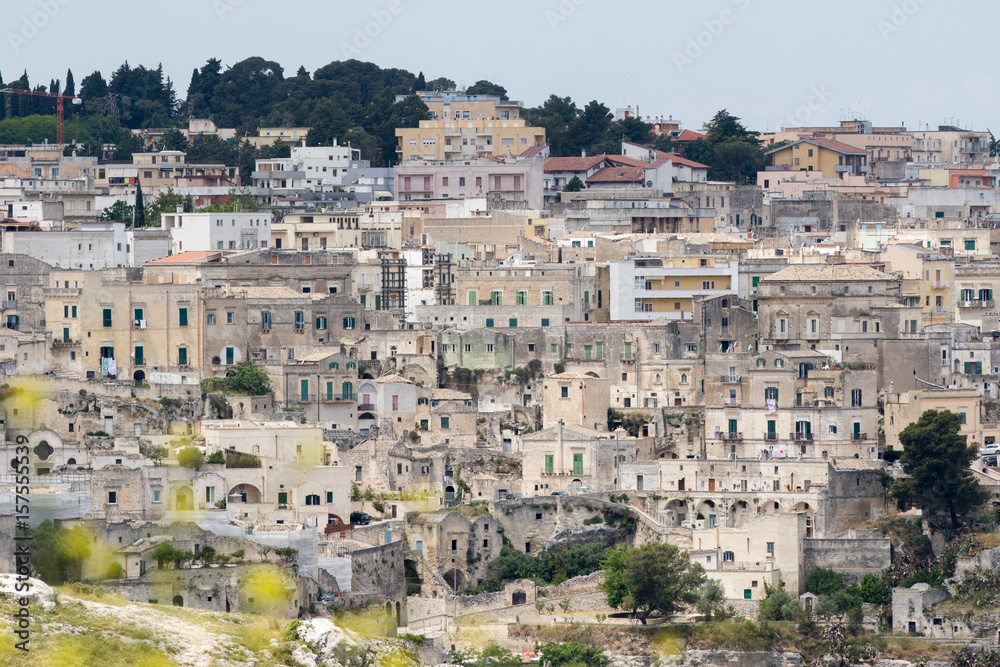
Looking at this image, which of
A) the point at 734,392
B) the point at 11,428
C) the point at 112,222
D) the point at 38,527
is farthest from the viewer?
the point at 112,222

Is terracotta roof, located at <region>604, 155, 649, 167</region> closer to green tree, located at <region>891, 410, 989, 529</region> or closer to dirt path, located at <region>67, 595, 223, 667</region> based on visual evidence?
green tree, located at <region>891, 410, 989, 529</region>

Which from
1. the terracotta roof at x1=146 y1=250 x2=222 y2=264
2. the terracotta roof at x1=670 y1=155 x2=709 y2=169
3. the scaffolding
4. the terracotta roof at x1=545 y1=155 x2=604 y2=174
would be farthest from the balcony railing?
the terracotta roof at x1=545 y1=155 x2=604 y2=174

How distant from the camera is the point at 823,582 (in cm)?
5966

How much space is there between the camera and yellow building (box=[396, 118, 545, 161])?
91125mm

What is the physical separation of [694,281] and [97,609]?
33.5 meters

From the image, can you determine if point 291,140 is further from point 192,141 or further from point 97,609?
point 97,609

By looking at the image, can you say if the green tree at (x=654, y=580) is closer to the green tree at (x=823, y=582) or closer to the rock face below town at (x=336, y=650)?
the green tree at (x=823, y=582)

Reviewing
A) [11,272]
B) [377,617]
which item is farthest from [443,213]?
[377,617]

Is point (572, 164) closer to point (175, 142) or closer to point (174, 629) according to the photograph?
point (175, 142)

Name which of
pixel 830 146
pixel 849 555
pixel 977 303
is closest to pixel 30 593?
pixel 849 555

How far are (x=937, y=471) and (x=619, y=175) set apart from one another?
29999 millimetres

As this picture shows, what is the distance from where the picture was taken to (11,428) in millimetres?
57875

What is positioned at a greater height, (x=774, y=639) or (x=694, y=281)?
(x=694, y=281)

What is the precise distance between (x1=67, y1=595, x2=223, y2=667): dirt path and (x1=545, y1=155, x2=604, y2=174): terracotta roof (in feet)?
171
